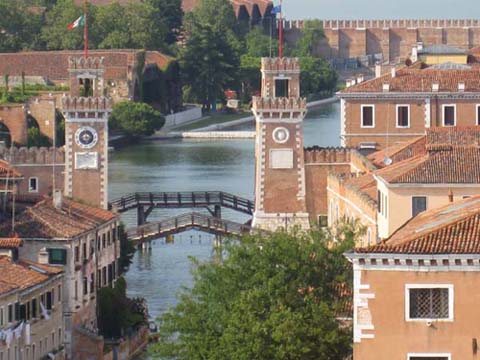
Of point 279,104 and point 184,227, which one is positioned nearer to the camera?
point 184,227

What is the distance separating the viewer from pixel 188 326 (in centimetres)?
3938

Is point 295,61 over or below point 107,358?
over

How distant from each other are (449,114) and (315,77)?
9061 cm

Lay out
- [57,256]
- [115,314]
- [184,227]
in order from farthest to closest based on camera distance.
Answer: [184,227] < [115,314] < [57,256]

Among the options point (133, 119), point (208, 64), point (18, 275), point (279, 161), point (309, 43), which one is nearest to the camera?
point (18, 275)

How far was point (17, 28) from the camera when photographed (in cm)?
15600

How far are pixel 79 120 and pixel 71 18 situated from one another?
8443 centimetres

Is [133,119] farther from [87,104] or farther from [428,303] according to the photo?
[428,303]

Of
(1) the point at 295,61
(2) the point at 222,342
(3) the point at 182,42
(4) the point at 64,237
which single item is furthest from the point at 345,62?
(2) the point at 222,342

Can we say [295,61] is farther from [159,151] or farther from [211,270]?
[159,151]

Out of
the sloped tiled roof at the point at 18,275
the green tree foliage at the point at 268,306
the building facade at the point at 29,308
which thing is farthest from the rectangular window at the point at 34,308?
the green tree foliage at the point at 268,306

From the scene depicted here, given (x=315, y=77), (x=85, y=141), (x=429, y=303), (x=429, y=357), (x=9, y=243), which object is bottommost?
(x=429, y=357)

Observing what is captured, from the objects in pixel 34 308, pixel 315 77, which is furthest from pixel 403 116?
pixel 315 77

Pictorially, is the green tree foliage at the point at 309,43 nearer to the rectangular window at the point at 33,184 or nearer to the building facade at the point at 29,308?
the rectangular window at the point at 33,184
